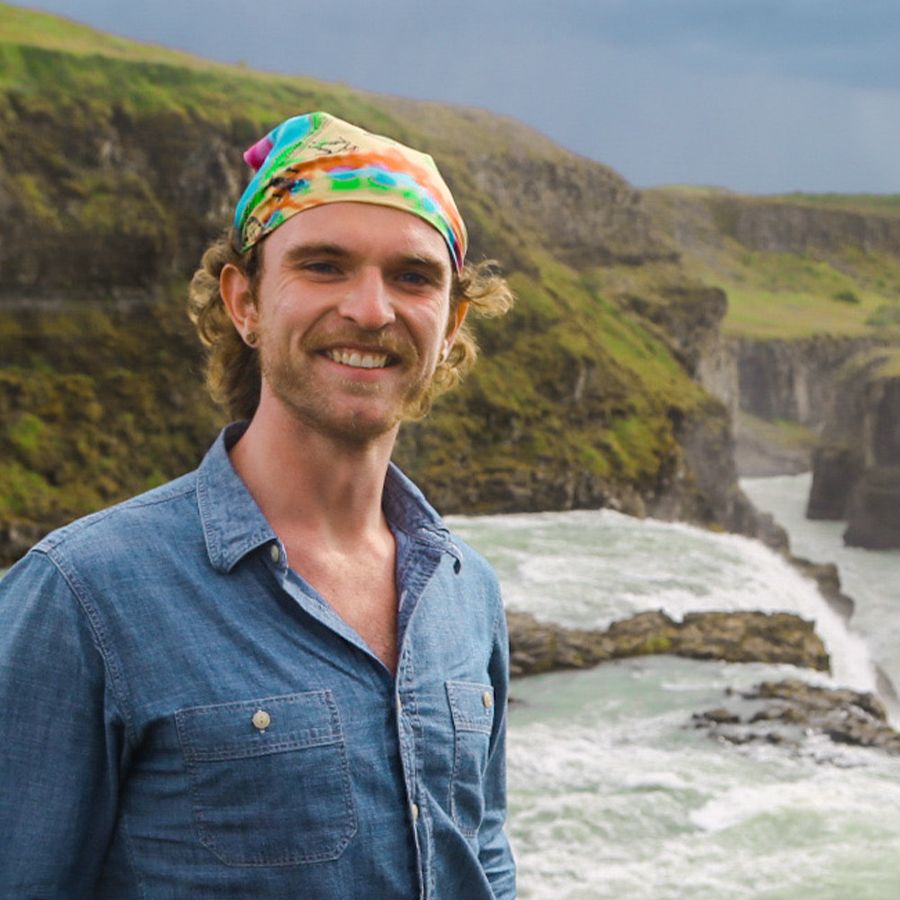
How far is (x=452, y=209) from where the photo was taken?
295 centimetres

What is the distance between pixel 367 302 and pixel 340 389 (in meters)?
0.18

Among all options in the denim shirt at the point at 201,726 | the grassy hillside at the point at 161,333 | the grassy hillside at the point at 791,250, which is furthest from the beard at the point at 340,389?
the grassy hillside at the point at 791,250

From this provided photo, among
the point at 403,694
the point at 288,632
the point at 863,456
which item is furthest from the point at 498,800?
the point at 863,456

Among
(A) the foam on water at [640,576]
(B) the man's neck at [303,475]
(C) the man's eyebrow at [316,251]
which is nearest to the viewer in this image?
(C) the man's eyebrow at [316,251]

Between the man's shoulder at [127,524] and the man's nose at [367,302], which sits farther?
the man's nose at [367,302]

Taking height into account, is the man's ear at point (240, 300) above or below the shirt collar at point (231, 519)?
above

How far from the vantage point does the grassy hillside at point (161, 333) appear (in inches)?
1437

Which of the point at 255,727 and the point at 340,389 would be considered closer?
the point at 255,727

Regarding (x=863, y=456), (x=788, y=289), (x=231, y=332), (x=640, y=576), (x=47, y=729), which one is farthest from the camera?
(x=788, y=289)

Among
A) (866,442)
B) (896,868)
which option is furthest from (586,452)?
(896,868)

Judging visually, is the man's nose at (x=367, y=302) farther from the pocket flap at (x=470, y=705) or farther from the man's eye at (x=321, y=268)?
the pocket flap at (x=470, y=705)

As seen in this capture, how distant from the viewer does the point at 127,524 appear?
2586 millimetres

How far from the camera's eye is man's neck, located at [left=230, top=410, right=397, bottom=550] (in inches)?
111

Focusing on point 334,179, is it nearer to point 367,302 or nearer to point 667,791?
point 367,302
